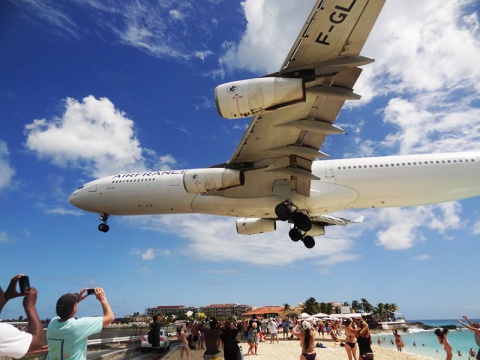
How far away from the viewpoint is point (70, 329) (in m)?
3.33

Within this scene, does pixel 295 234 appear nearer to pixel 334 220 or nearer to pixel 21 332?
pixel 334 220

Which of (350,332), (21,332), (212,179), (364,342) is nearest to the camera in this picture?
(21,332)

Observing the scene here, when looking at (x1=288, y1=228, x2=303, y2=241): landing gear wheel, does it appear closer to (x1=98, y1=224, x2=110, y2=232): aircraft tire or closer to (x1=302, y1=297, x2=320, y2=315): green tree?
(x1=98, y1=224, x2=110, y2=232): aircraft tire

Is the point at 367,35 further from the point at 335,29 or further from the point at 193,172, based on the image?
the point at 193,172

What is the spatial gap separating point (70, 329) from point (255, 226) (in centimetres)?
1817

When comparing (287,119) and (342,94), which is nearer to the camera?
(342,94)

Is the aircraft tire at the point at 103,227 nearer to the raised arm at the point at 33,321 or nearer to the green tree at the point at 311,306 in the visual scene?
the raised arm at the point at 33,321

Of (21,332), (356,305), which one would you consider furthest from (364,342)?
(356,305)

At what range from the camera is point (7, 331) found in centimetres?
260

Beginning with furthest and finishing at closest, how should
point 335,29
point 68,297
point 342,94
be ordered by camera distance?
1. point 342,94
2. point 335,29
3. point 68,297

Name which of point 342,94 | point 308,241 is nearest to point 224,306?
point 308,241

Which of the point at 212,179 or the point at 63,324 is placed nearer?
the point at 63,324

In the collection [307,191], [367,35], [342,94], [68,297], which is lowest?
[68,297]

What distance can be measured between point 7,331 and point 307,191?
14.7 meters
